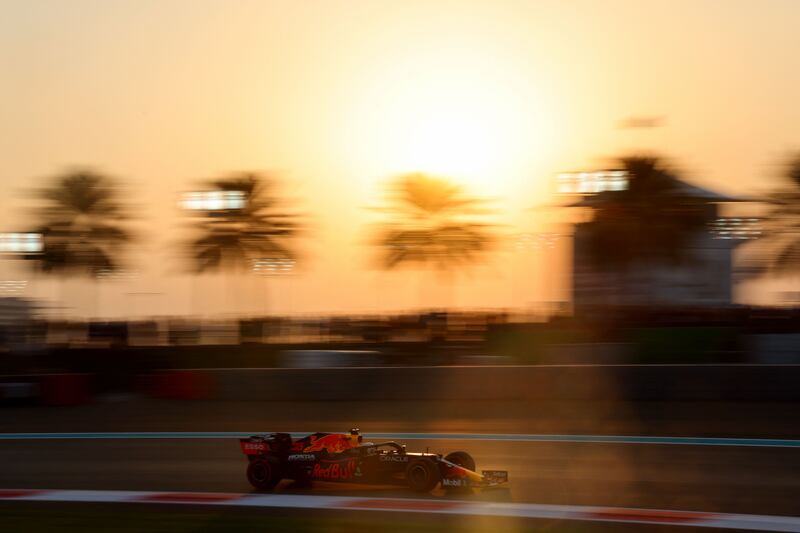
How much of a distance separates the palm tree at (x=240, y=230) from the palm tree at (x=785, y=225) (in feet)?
63.6

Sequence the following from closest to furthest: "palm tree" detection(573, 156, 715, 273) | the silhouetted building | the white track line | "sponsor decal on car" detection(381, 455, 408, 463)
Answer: the white track line
"sponsor decal on car" detection(381, 455, 408, 463)
"palm tree" detection(573, 156, 715, 273)
the silhouetted building

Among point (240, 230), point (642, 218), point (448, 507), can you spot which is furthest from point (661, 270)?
point (448, 507)

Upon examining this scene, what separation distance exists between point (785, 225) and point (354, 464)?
32.7 m

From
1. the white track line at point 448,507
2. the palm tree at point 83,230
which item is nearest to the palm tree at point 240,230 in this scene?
the palm tree at point 83,230

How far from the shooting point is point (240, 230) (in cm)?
4309

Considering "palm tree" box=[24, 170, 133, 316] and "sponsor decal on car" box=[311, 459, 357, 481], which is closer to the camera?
"sponsor decal on car" box=[311, 459, 357, 481]

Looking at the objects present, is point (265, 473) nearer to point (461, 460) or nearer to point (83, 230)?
point (461, 460)

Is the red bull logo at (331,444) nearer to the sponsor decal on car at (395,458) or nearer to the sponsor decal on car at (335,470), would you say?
the sponsor decal on car at (335,470)

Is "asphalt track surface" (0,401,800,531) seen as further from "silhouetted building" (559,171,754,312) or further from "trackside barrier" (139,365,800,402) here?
"silhouetted building" (559,171,754,312)

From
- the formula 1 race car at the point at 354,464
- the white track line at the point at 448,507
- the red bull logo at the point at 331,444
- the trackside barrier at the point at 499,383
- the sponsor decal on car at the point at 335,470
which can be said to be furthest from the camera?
the trackside barrier at the point at 499,383

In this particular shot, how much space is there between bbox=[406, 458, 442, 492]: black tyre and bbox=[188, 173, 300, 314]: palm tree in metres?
34.5

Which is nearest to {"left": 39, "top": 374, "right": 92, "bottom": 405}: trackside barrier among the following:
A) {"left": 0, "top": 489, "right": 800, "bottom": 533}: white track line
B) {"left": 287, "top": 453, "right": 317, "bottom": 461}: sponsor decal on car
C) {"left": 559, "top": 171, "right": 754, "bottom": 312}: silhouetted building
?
{"left": 0, "top": 489, "right": 800, "bottom": 533}: white track line

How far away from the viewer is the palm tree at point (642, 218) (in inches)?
1319

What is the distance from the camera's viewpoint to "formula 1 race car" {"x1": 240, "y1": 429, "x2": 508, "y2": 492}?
8258 mm
